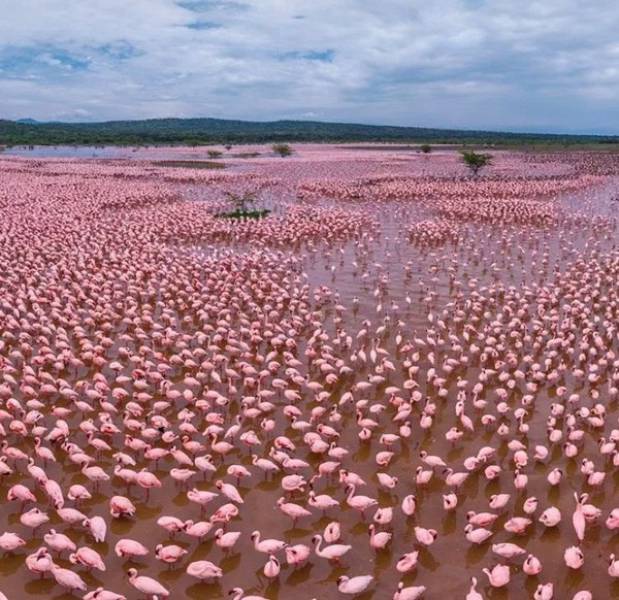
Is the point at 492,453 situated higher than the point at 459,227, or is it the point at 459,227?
the point at 459,227

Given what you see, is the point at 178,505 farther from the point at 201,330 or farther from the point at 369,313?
the point at 369,313

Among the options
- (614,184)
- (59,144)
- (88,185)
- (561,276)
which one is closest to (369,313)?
(561,276)

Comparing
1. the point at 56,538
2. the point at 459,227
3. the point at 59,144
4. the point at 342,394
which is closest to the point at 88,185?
the point at 459,227

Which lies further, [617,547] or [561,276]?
[561,276]

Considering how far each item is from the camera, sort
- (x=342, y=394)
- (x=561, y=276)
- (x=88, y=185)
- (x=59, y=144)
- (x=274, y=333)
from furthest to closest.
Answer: (x=59, y=144) → (x=88, y=185) → (x=561, y=276) → (x=274, y=333) → (x=342, y=394)

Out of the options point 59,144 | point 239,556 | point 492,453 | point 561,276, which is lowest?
point 239,556

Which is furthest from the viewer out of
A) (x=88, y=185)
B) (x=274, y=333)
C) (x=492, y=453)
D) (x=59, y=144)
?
(x=59, y=144)
